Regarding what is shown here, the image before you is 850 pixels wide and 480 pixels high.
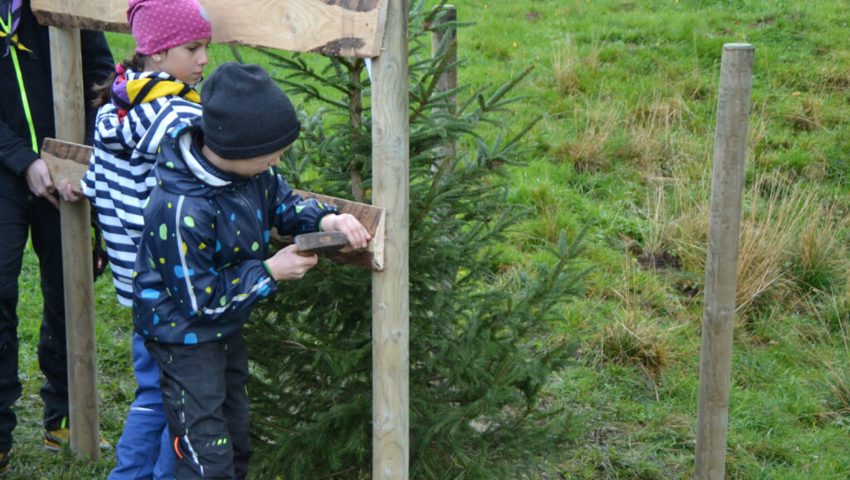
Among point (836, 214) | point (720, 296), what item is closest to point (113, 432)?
point (720, 296)

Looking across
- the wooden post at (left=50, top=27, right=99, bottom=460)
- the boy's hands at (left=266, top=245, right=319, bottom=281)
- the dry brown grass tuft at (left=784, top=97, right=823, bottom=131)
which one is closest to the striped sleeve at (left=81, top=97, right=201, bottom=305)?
the boy's hands at (left=266, top=245, right=319, bottom=281)

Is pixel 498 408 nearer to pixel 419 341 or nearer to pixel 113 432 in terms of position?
pixel 419 341

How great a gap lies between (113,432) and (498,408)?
1.86 meters

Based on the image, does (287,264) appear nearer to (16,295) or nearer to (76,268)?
(76,268)

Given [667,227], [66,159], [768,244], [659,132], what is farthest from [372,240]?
[659,132]

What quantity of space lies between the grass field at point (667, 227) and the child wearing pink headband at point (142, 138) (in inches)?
43.0

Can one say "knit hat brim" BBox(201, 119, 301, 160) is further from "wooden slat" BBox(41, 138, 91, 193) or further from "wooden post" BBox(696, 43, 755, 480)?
"wooden post" BBox(696, 43, 755, 480)

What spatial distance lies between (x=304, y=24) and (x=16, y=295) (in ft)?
5.94

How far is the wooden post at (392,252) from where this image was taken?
2680 millimetres

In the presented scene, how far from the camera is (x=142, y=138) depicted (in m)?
2.87

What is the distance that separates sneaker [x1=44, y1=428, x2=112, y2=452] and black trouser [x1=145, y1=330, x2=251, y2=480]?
1538mm

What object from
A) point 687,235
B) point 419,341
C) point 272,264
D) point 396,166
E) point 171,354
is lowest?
point 687,235

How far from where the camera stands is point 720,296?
3.73 metres

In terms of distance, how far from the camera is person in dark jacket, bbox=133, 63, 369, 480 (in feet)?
8.59
